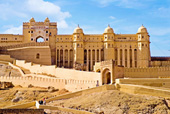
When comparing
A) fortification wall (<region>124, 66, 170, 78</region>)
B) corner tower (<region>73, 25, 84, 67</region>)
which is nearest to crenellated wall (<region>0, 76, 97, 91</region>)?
fortification wall (<region>124, 66, 170, 78</region>)

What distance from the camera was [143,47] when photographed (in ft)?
201

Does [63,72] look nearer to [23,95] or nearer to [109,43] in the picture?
[23,95]

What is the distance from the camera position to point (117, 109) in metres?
28.3

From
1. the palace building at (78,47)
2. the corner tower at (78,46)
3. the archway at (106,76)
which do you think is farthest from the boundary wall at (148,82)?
the corner tower at (78,46)

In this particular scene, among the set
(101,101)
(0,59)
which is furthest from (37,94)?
(0,59)

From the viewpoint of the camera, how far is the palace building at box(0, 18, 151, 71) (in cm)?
6009

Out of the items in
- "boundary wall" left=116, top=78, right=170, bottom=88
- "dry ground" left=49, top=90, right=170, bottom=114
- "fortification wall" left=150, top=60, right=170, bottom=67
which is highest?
"fortification wall" left=150, top=60, right=170, bottom=67

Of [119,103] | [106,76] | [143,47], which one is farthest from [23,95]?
[143,47]

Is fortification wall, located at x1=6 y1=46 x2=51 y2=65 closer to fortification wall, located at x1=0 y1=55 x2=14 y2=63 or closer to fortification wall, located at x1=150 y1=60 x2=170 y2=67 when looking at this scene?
fortification wall, located at x1=0 y1=55 x2=14 y2=63

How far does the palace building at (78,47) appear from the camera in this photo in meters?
60.1

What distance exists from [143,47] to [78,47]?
14.8 m

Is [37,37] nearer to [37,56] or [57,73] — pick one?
[37,56]

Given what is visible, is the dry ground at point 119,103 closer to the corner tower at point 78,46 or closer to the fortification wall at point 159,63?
the corner tower at point 78,46

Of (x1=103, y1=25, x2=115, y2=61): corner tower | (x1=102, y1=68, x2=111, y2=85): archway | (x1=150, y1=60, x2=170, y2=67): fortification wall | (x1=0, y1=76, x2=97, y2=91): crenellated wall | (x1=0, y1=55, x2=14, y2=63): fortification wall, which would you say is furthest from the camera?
(x1=103, y1=25, x2=115, y2=61): corner tower
